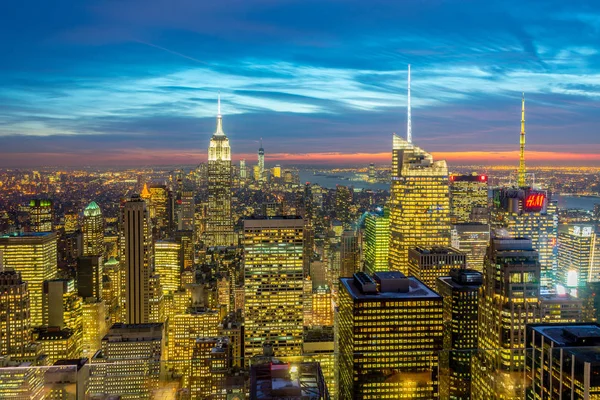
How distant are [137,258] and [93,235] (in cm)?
185

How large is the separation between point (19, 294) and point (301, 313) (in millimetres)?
7929

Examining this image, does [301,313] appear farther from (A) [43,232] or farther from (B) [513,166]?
(A) [43,232]

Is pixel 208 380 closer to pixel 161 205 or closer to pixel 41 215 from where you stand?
pixel 41 215

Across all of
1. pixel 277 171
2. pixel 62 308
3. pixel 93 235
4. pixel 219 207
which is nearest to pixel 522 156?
pixel 277 171

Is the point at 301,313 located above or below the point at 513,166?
below

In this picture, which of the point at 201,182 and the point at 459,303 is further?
the point at 201,182

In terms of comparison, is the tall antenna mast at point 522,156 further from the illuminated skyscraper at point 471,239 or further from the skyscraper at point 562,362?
the skyscraper at point 562,362

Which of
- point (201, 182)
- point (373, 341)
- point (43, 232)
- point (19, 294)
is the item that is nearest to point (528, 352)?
point (373, 341)

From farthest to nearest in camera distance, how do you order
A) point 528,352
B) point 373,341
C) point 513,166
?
1. point 513,166
2. point 373,341
3. point 528,352

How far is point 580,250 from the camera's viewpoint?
50.8ft

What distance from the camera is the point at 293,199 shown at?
2069 centimetres

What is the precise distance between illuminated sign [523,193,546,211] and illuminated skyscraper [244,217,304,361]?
670 centimetres

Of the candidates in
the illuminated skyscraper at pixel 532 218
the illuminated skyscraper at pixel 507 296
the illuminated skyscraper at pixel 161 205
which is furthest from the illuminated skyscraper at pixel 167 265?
the illuminated skyscraper at pixel 507 296

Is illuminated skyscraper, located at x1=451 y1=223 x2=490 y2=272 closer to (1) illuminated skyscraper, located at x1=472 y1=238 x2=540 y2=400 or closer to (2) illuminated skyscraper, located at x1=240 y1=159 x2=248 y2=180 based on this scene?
(1) illuminated skyscraper, located at x1=472 y1=238 x2=540 y2=400
